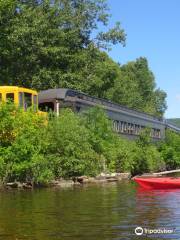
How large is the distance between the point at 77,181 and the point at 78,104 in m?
8.96

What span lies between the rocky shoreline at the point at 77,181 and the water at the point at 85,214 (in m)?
3.41

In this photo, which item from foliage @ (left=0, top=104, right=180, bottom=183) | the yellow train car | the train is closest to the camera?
foliage @ (left=0, top=104, right=180, bottom=183)

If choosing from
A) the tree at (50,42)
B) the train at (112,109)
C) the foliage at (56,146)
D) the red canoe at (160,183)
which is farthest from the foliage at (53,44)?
the red canoe at (160,183)

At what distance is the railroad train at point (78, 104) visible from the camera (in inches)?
1400

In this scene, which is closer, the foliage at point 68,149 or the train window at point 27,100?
the foliage at point 68,149

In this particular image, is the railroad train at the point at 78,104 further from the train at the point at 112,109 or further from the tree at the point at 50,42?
the tree at the point at 50,42

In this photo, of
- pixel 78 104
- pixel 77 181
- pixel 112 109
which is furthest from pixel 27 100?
pixel 112 109

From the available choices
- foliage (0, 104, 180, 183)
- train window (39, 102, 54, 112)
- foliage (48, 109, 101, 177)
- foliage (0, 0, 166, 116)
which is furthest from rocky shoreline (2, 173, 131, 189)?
foliage (0, 0, 166, 116)

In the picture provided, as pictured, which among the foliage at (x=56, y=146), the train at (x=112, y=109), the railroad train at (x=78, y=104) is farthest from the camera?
the train at (x=112, y=109)

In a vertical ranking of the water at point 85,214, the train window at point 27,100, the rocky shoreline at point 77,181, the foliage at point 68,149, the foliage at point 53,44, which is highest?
the foliage at point 53,44

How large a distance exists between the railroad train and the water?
9.85m

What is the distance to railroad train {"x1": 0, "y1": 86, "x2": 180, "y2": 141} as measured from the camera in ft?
117

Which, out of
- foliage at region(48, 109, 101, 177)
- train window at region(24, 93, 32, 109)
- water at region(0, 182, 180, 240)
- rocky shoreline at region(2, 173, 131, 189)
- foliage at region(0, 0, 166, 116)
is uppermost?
foliage at region(0, 0, 166, 116)

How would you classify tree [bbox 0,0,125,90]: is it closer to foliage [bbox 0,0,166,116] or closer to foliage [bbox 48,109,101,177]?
foliage [bbox 0,0,166,116]
